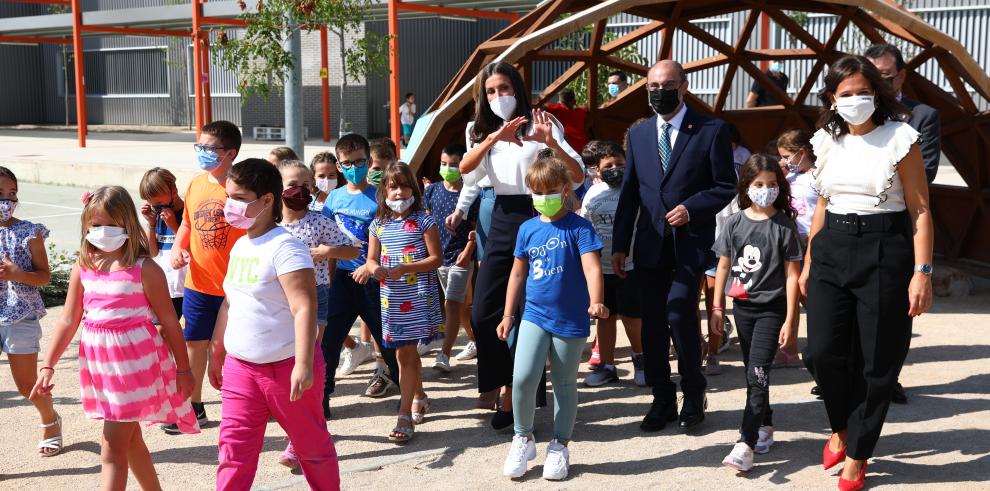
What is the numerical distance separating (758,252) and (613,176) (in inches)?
63.6

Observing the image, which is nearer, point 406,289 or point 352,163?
point 406,289

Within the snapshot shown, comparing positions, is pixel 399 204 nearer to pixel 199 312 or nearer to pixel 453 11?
pixel 199 312

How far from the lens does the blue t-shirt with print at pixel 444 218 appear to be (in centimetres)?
707

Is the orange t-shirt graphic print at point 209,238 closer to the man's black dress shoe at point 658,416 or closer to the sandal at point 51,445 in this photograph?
the sandal at point 51,445

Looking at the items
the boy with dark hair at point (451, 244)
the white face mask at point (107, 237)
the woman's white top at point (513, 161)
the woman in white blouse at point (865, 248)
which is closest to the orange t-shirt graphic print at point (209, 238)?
the white face mask at point (107, 237)

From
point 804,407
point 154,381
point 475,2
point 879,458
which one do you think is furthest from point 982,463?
point 475,2

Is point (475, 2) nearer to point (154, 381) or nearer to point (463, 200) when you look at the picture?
point (463, 200)

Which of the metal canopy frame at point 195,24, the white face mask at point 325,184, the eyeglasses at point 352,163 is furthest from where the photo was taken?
the metal canopy frame at point 195,24

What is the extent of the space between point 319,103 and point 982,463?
29.8 meters

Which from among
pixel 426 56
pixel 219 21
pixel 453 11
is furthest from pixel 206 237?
pixel 426 56

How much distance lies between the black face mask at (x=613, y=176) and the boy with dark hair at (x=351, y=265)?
1.56m

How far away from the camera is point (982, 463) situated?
5.15 meters

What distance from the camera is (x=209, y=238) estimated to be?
5648 millimetres

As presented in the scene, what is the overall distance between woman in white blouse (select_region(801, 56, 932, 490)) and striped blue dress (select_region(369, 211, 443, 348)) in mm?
2049
